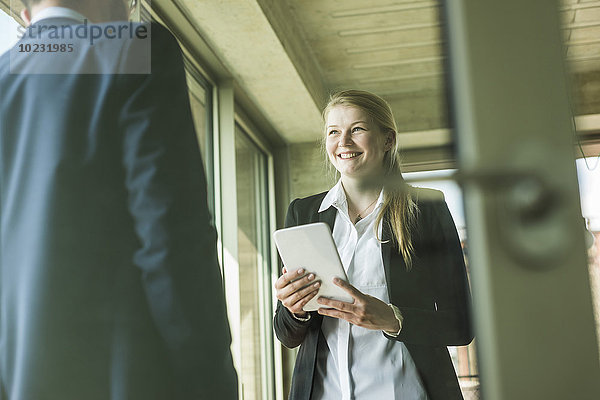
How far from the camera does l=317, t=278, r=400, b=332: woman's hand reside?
0.54 metres

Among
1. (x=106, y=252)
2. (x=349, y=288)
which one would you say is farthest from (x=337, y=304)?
(x=106, y=252)

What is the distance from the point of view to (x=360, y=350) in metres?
0.62

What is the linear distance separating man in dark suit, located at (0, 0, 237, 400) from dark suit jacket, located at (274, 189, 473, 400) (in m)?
0.13

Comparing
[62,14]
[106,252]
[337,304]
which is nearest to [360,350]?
[337,304]

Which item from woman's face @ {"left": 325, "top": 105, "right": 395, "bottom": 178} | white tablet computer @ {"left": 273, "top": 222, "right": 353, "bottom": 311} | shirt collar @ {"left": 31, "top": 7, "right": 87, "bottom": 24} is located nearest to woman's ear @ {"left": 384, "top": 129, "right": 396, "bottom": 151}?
woman's face @ {"left": 325, "top": 105, "right": 395, "bottom": 178}

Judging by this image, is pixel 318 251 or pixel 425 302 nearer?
pixel 425 302

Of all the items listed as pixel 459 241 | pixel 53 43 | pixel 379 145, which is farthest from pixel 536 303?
pixel 53 43

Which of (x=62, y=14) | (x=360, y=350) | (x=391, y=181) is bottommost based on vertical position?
(x=360, y=350)

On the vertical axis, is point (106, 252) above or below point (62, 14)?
below

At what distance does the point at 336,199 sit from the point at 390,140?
0.08 meters

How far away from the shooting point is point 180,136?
48cm

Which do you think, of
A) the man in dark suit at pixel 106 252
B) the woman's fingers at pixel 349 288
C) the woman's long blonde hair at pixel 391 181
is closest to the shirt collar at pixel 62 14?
the man in dark suit at pixel 106 252

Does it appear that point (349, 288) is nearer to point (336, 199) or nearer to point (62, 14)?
point (336, 199)

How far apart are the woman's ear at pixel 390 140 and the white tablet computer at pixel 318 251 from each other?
5.8 inches
